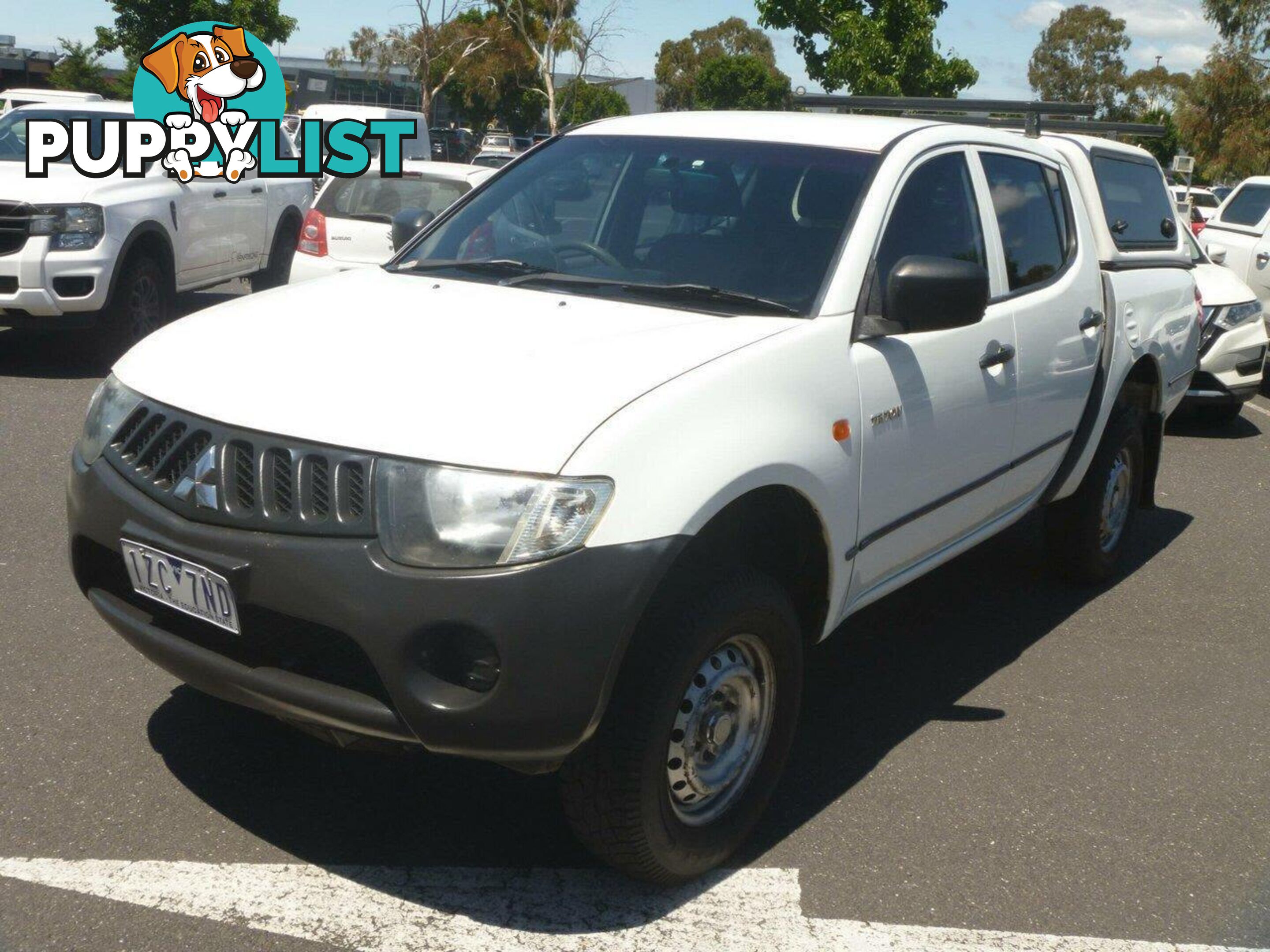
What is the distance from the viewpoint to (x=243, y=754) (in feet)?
12.9

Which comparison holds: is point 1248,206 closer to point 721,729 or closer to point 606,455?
point 721,729

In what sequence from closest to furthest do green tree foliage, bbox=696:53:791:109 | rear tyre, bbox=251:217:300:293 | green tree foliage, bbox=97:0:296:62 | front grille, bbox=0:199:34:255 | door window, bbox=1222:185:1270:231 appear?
front grille, bbox=0:199:34:255, rear tyre, bbox=251:217:300:293, door window, bbox=1222:185:1270:231, green tree foliage, bbox=97:0:296:62, green tree foliage, bbox=696:53:791:109

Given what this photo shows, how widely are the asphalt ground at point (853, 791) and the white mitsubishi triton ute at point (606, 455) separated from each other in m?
0.43

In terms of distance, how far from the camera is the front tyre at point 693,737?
301cm

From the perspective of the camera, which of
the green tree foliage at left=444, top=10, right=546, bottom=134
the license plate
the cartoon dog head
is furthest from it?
the green tree foliage at left=444, top=10, right=546, bottom=134

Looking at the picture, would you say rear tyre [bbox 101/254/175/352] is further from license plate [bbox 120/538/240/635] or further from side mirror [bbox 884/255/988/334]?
side mirror [bbox 884/255/988/334]

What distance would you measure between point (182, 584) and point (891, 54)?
27.5 m

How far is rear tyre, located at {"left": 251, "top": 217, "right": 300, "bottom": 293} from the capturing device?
12328 millimetres

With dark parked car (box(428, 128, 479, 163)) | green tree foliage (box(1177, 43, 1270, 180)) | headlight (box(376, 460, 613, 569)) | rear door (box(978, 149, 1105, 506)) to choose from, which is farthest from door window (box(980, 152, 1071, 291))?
green tree foliage (box(1177, 43, 1270, 180))

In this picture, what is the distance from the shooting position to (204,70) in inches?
1002

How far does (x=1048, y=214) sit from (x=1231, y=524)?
2.96 meters

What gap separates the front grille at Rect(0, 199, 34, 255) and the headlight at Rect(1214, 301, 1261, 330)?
799 cm

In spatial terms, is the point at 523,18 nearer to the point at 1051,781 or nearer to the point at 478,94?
the point at 478,94

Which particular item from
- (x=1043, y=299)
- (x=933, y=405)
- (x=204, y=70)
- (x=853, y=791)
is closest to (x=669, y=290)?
(x=933, y=405)
